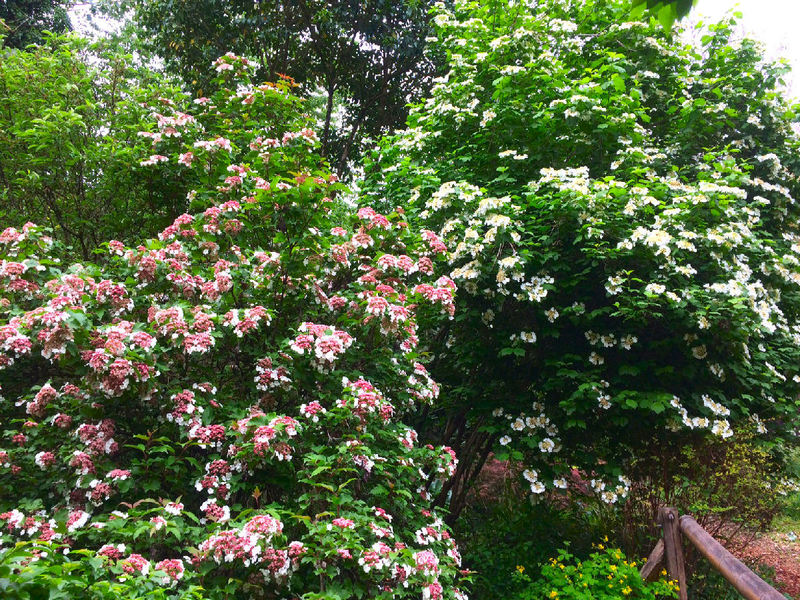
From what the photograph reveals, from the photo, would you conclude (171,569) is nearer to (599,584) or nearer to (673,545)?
(599,584)

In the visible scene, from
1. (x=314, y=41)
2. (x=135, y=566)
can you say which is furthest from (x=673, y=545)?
(x=314, y=41)

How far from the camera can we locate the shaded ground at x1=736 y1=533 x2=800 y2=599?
16.8 feet

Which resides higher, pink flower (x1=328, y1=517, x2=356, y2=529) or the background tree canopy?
the background tree canopy

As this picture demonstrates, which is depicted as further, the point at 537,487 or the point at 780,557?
the point at 780,557

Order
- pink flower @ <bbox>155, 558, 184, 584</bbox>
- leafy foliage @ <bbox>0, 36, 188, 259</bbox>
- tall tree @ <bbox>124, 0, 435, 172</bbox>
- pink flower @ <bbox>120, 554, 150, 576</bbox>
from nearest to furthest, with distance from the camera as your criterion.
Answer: pink flower @ <bbox>120, 554, 150, 576</bbox>, pink flower @ <bbox>155, 558, 184, 584</bbox>, leafy foliage @ <bbox>0, 36, 188, 259</bbox>, tall tree @ <bbox>124, 0, 435, 172</bbox>

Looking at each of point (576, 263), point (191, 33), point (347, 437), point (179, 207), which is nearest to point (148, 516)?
point (347, 437)

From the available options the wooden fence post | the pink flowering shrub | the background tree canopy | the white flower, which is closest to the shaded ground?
the background tree canopy

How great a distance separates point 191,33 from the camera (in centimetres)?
738

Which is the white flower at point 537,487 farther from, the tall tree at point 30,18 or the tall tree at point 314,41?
the tall tree at point 30,18

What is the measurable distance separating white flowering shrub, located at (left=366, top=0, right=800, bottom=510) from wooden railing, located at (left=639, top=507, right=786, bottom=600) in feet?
1.77

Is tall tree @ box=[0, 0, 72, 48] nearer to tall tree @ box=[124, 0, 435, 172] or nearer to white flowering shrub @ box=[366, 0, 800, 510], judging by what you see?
tall tree @ box=[124, 0, 435, 172]

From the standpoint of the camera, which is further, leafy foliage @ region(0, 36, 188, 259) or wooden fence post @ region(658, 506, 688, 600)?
leafy foliage @ region(0, 36, 188, 259)

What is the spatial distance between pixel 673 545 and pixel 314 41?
7.63 meters

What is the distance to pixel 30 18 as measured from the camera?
9.09m
